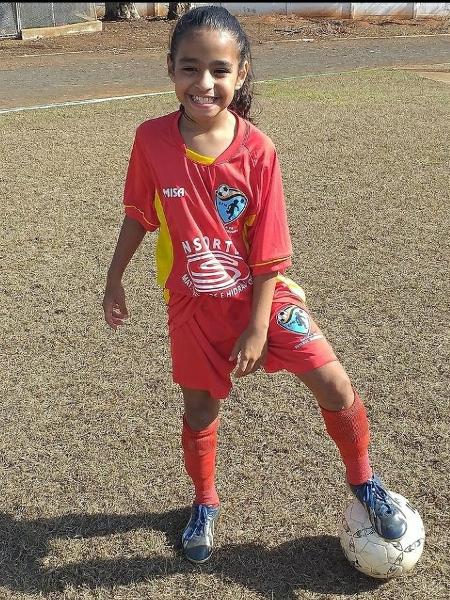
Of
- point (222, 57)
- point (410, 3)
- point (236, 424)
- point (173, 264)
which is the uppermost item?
point (222, 57)

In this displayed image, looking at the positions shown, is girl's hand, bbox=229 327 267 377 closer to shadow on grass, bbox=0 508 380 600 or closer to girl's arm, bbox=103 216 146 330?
girl's arm, bbox=103 216 146 330

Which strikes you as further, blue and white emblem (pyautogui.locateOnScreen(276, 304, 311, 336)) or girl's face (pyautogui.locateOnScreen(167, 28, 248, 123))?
blue and white emblem (pyautogui.locateOnScreen(276, 304, 311, 336))

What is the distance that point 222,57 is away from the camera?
2.08 m

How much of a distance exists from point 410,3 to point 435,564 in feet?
89.7

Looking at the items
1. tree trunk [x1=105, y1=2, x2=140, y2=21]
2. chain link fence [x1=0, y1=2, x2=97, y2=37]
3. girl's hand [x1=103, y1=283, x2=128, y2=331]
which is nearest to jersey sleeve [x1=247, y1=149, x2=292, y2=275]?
girl's hand [x1=103, y1=283, x2=128, y2=331]

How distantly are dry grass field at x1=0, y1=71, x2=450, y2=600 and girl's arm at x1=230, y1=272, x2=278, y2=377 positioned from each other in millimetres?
717

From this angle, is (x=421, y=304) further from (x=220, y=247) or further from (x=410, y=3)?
(x=410, y=3)

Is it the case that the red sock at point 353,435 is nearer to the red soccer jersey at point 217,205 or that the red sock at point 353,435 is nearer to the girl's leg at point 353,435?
the girl's leg at point 353,435

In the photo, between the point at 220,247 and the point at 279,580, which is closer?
the point at 220,247

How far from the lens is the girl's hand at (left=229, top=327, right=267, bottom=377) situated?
2.16 metres

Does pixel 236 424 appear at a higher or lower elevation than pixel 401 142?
higher

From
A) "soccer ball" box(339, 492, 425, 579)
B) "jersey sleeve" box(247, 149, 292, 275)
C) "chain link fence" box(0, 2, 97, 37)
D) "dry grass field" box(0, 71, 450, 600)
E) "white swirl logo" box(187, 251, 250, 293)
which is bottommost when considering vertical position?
"chain link fence" box(0, 2, 97, 37)

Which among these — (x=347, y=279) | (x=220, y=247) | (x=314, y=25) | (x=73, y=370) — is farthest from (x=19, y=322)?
(x=314, y=25)

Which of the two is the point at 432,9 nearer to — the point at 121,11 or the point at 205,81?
the point at 121,11
